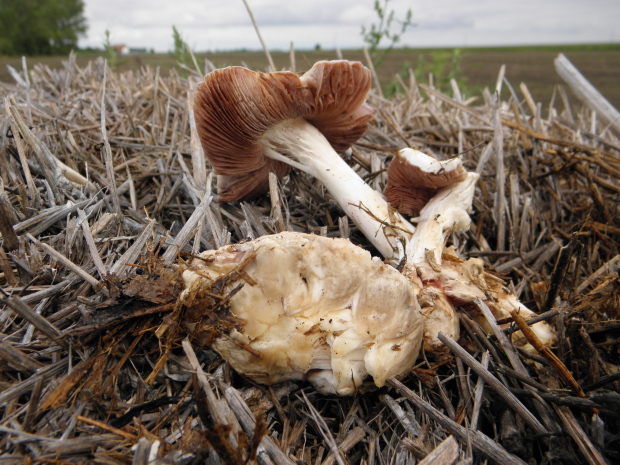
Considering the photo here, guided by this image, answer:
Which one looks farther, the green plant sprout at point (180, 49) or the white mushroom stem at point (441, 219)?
the green plant sprout at point (180, 49)

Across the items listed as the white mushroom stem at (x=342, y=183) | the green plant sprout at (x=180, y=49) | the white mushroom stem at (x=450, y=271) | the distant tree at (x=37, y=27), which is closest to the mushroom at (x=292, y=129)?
the white mushroom stem at (x=342, y=183)

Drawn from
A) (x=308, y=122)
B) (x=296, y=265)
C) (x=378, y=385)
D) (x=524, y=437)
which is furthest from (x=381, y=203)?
(x=524, y=437)

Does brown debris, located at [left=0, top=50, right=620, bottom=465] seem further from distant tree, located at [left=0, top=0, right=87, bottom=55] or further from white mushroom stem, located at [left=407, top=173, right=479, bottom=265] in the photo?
distant tree, located at [left=0, top=0, right=87, bottom=55]

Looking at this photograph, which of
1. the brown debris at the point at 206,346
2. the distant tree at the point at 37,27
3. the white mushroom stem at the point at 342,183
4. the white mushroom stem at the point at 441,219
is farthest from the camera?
the distant tree at the point at 37,27

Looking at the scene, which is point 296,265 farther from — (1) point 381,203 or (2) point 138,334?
(1) point 381,203

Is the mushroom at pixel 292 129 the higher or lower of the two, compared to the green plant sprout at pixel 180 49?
lower

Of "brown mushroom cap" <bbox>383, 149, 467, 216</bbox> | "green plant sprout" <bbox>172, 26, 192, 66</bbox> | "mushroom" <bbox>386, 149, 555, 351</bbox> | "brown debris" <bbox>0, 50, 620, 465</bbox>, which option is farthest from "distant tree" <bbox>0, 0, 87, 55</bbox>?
"mushroom" <bbox>386, 149, 555, 351</bbox>

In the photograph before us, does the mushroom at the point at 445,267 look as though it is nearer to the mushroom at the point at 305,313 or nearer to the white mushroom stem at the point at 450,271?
the white mushroom stem at the point at 450,271

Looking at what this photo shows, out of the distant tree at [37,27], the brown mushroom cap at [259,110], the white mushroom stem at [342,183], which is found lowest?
the white mushroom stem at [342,183]
